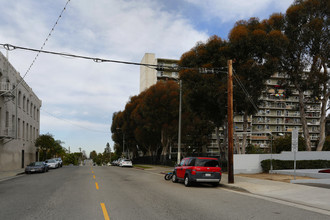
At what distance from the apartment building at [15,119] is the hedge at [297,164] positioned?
21232 mm

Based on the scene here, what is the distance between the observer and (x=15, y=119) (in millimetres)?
37375

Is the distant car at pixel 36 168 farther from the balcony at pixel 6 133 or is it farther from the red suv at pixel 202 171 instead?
the red suv at pixel 202 171

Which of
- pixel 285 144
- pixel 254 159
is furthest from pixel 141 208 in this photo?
pixel 285 144

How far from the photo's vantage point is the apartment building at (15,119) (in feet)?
108

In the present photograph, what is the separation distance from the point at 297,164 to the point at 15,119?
3101 centimetres

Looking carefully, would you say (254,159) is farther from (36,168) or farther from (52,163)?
(52,163)

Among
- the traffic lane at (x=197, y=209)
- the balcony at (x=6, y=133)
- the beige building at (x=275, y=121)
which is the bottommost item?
the traffic lane at (x=197, y=209)

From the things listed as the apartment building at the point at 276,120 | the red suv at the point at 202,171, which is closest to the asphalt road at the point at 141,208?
the red suv at the point at 202,171

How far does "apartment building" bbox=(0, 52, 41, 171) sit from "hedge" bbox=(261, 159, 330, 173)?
836 inches

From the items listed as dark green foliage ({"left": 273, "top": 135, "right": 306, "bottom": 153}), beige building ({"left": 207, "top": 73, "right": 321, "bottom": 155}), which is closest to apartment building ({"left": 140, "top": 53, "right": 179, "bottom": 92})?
beige building ({"left": 207, "top": 73, "right": 321, "bottom": 155})

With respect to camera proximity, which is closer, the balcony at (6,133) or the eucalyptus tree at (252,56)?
the eucalyptus tree at (252,56)

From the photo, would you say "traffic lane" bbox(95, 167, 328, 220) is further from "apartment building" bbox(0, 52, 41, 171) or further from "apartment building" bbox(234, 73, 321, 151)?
"apartment building" bbox(234, 73, 321, 151)

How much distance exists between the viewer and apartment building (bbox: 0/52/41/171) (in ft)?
108

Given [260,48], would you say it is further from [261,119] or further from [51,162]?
[261,119]
